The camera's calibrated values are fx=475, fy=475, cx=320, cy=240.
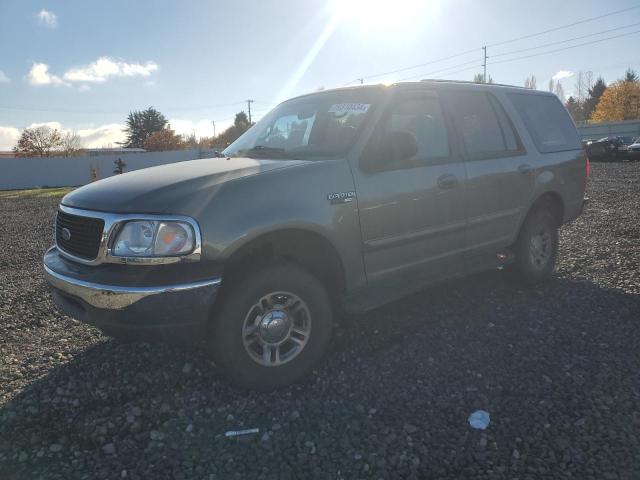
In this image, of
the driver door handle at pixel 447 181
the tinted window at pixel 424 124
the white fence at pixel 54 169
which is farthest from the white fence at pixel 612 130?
the driver door handle at pixel 447 181

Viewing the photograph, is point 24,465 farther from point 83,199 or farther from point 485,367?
point 485,367

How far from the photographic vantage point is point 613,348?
11.5 ft

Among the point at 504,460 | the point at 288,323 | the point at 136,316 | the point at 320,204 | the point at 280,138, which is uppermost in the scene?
the point at 280,138

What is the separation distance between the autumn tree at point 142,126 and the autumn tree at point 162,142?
8.59 ft

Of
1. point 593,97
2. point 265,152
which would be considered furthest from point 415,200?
point 593,97

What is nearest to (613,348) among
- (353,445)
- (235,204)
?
(353,445)

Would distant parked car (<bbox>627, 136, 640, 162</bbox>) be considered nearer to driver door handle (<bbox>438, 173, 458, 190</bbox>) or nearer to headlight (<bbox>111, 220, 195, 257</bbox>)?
driver door handle (<bbox>438, 173, 458, 190</bbox>)

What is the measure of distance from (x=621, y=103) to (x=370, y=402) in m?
75.9

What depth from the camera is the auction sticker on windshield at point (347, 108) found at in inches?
143

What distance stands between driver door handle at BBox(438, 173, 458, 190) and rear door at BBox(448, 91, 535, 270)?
191 millimetres

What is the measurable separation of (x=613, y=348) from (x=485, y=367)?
105cm

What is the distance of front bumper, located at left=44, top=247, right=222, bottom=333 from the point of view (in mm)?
2578

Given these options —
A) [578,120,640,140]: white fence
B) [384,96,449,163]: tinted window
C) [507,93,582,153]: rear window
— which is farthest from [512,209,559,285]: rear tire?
[578,120,640,140]: white fence

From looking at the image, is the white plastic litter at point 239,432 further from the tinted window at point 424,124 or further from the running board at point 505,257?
the running board at point 505,257
